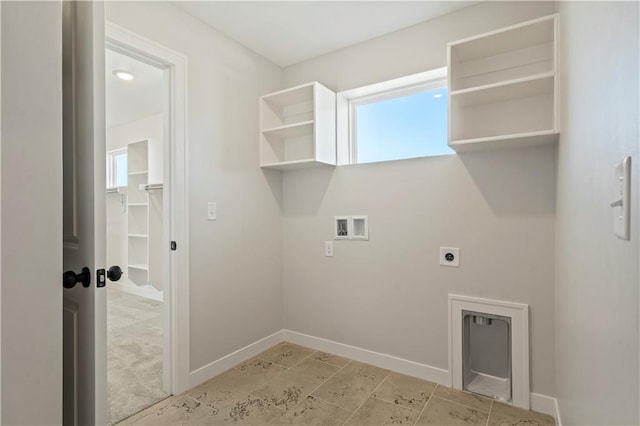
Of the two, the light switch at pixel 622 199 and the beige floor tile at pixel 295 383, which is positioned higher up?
the light switch at pixel 622 199

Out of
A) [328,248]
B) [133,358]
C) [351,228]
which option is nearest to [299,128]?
[351,228]

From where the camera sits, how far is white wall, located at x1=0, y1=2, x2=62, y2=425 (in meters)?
0.77

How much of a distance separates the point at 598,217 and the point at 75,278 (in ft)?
4.90

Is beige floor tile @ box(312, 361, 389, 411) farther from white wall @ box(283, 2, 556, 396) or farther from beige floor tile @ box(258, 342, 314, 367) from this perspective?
beige floor tile @ box(258, 342, 314, 367)

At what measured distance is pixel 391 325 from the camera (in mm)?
2467

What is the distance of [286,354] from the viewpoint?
8.95 ft

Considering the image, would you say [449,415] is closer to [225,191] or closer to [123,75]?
[225,191]

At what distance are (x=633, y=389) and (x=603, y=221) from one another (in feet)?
1.32

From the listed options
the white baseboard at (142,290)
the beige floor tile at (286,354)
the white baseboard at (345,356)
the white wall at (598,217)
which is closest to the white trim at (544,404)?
the white baseboard at (345,356)

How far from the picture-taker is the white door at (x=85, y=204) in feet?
3.40

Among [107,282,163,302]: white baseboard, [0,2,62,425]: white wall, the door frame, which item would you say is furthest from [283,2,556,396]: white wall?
[107,282,163,302]: white baseboard

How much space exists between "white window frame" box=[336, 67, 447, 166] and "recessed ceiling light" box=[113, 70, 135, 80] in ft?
6.78

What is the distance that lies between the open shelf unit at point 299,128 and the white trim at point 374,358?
1459 mm

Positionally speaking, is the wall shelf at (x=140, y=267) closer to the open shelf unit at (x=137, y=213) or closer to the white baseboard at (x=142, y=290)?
the open shelf unit at (x=137, y=213)
